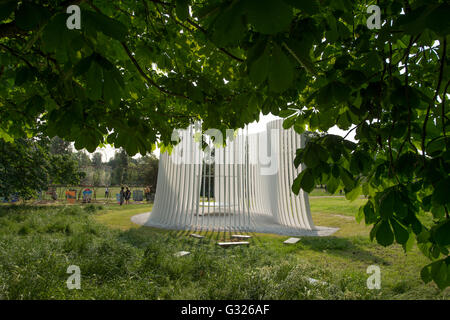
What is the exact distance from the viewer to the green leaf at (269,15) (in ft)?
1.68

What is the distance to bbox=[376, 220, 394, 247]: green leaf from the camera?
116 centimetres

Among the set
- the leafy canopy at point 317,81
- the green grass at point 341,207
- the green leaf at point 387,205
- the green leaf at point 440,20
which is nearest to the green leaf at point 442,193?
the leafy canopy at point 317,81

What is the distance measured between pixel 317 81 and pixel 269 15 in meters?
1.43

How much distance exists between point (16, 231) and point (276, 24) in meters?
9.70

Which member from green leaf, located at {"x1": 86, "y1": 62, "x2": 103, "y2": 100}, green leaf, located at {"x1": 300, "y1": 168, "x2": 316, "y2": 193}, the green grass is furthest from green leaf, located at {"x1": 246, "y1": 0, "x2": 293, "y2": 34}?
the green grass

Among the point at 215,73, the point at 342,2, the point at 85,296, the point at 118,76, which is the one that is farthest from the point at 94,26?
the point at 85,296

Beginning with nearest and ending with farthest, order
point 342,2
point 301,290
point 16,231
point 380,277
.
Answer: point 342,2
point 301,290
point 380,277
point 16,231

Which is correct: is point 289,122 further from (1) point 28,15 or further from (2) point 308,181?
(1) point 28,15

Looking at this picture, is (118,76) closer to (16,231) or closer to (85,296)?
(85,296)

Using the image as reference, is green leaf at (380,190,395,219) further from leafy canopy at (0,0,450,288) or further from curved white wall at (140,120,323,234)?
curved white wall at (140,120,323,234)

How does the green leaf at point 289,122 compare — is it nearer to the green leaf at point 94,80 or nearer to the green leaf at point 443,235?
the green leaf at point 443,235

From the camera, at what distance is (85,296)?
3.37 meters

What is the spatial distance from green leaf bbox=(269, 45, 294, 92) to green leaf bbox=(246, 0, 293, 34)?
164 mm

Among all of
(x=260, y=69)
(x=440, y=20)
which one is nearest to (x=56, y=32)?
(x=260, y=69)
